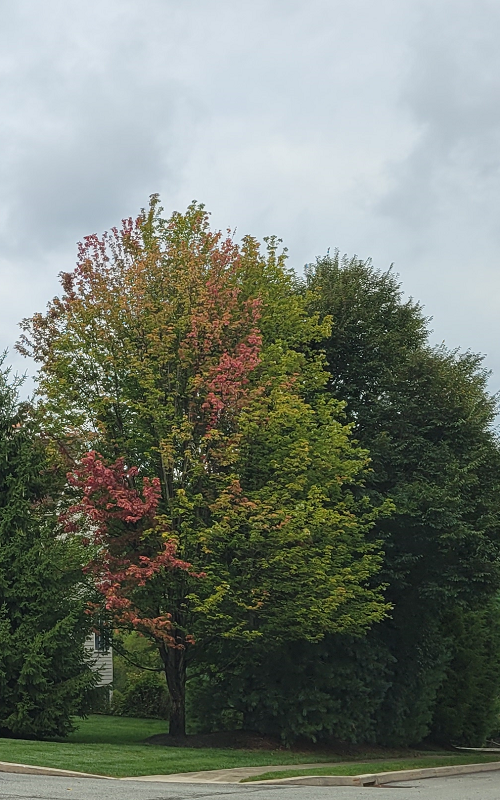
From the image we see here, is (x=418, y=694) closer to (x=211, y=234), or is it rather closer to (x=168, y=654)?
(x=168, y=654)

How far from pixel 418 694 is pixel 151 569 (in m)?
11.5

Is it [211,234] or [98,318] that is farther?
[211,234]

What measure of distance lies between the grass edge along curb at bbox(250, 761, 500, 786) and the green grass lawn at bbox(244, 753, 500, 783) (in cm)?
30

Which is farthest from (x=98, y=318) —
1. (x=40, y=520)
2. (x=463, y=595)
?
(x=463, y=595)

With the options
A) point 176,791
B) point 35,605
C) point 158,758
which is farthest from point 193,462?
point 176,791

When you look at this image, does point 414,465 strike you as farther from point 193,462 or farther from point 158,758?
point 158,758

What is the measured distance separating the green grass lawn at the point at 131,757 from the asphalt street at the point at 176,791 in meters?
1.73

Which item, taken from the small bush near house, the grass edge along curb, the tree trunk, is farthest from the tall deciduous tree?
the small bush near house

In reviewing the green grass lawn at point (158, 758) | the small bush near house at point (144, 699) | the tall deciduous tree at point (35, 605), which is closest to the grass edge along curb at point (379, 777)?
the green grass lawn at point (158, 758)

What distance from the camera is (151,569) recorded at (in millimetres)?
21391

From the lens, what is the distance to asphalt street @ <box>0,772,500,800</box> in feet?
40.7

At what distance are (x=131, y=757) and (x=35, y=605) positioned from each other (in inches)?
204

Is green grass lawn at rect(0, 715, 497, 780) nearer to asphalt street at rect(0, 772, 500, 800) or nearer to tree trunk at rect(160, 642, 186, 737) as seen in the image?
tree trunk at rect(160, 642, 186, 737)

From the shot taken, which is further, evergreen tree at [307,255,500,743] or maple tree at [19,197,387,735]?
evergreen tree at [307,255,500,743]
